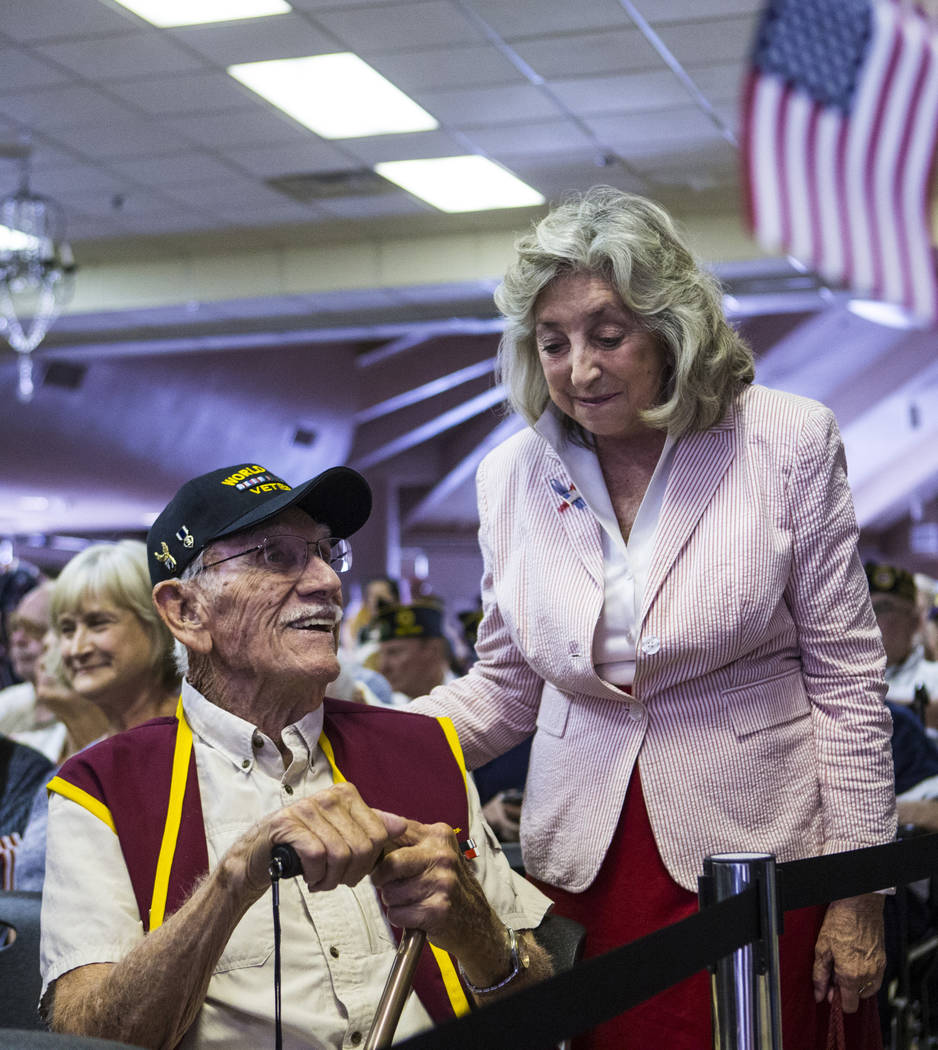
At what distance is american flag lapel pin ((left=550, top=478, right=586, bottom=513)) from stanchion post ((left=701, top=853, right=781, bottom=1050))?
620 millimetres

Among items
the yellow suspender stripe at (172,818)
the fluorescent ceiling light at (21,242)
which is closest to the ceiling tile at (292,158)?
the fluorescent ceiling light at (21,242)

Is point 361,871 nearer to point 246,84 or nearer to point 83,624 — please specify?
point 83,624

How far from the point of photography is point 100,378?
13.3m

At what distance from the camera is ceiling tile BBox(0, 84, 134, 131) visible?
6543 mm

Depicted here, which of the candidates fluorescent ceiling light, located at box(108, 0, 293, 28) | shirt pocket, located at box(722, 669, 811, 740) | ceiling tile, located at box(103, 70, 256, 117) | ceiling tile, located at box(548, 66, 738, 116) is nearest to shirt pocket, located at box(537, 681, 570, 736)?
shirt pocket, located at box(722, 669, 811, 740)

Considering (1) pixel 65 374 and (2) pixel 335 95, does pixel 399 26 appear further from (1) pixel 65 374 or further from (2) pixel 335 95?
(1) pixel 65 374

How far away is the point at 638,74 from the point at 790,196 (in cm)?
479

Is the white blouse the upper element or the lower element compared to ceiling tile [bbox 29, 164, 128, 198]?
lower

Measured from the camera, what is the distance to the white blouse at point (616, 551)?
72.7 inches

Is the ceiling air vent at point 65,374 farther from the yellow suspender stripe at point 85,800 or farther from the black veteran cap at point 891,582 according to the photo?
the yellow suspender stripe at point 85,800

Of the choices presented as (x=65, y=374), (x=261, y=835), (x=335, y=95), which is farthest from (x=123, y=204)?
(x=261, y=835)

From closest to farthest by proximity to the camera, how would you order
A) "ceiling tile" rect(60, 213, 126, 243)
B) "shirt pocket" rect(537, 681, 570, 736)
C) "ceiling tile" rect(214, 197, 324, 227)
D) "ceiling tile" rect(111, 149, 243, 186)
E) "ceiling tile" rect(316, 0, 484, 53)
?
"shirt pocket" rect(537, 681, 570, 736) < "ceiling tile" rect(316, 0, 484, 53) < "ceiling tile" rect(111, 149, 243, 186) < "ceiling tile" rect(214, 197, 324, 227) < "ceiling tile" rect(60, 213, 126, 243)

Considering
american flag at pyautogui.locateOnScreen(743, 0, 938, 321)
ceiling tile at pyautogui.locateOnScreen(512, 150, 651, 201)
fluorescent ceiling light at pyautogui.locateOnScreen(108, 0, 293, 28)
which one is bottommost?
american flag at pyautogui.locateOnScreen(743, 0, 938, 321)

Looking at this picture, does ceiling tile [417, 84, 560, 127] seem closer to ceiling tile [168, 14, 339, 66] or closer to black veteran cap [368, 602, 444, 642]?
ceiling tile [168, 14, 339, 66]
